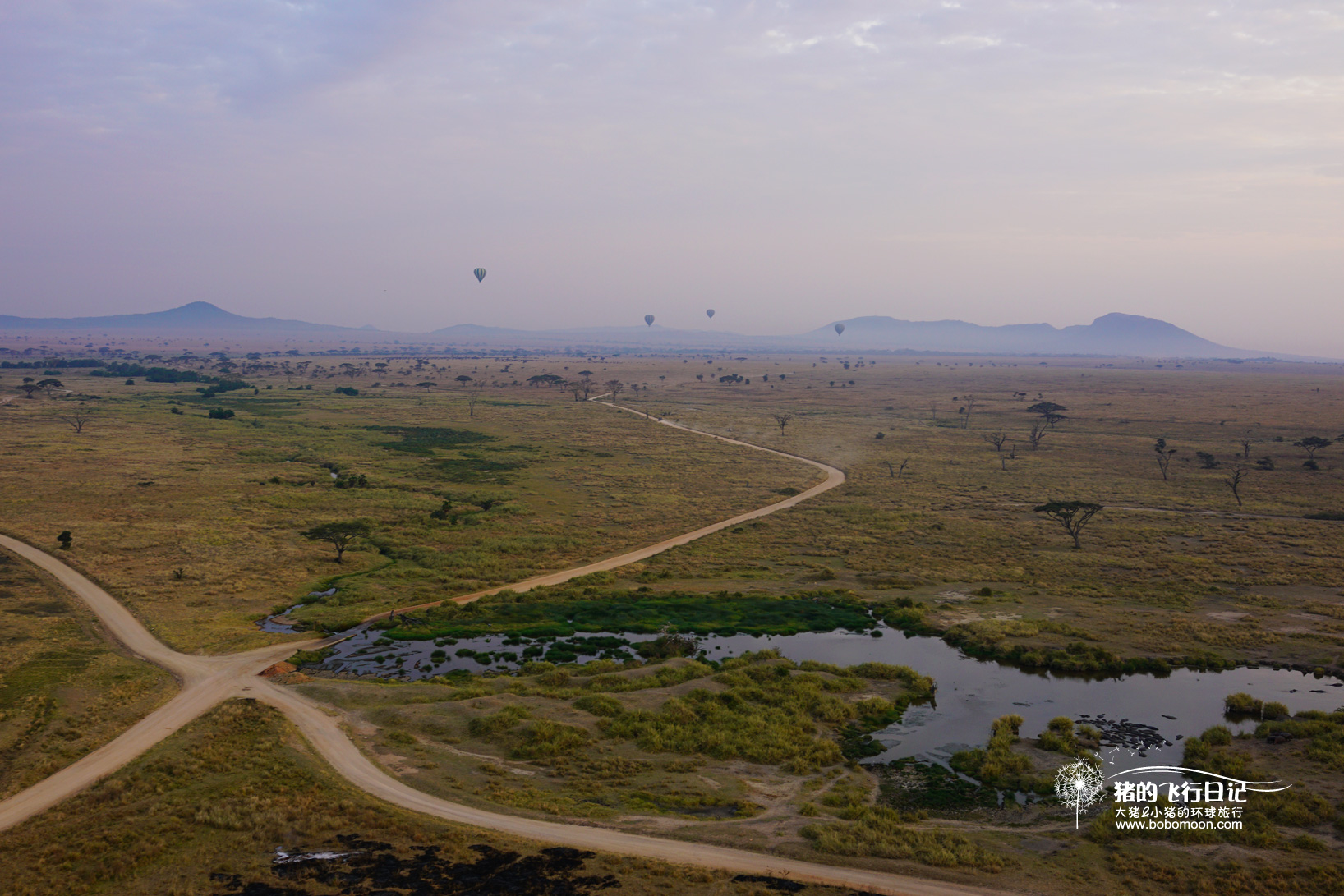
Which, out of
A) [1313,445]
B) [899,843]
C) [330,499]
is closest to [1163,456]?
[1313,445]

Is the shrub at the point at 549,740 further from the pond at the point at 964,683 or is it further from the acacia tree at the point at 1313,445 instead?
the acacia tree at the point at 1313,445

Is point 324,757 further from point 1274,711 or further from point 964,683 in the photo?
point 1274,711

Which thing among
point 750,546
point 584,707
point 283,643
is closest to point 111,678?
point 283,643

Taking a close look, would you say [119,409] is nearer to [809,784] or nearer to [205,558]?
[205,558]

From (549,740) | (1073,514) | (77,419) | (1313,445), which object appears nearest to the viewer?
(549,740)

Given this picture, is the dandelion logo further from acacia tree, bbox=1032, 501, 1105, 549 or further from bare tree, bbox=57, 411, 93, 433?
bare tree, bbox=57, 411, 93, 433

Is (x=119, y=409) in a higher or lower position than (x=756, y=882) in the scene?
higher
